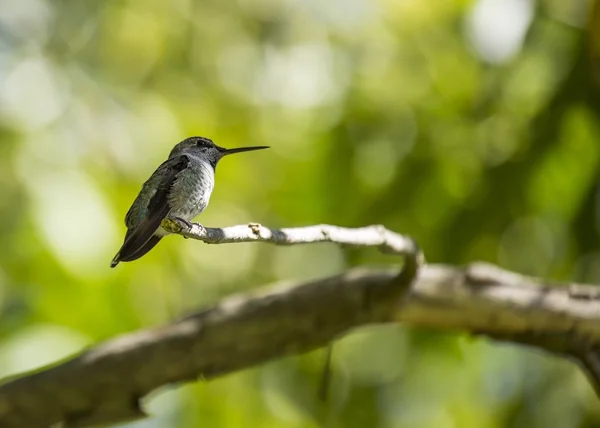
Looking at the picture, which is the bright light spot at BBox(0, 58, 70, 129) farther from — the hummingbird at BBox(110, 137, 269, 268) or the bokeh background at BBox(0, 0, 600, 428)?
the hummingbird at BBox(110, 137, 269, 268)

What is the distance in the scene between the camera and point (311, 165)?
5453 millimetres

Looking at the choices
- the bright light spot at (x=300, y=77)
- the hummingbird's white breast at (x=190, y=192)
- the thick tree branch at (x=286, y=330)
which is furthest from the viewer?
the bright light spot at (x=300, y=77)

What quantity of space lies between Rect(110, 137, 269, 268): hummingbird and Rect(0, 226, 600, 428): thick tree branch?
69.1 inches

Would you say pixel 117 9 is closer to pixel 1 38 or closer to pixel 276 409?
pixel 1 38

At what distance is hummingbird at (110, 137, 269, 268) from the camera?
191 centimetres

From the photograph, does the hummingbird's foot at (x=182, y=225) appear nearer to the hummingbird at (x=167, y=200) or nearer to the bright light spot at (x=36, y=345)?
the hummingbird at (x=167, y=200)

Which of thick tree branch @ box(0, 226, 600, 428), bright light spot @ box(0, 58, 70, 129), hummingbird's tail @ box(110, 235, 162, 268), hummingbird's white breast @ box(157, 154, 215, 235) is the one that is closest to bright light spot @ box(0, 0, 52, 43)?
bright light spot @ box(0, 58, 70, 129)

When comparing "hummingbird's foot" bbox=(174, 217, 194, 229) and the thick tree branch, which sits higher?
"hummingbird's foot" bbox=(174, 217, 194, 229)

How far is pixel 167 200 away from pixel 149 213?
0.06 metres

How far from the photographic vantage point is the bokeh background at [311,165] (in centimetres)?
452

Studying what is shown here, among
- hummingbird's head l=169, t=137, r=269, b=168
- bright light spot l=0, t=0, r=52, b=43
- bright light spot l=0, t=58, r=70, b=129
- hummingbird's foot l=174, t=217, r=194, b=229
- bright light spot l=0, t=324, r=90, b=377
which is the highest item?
hummingbird's foot l=174, t=217, r=194, b=229

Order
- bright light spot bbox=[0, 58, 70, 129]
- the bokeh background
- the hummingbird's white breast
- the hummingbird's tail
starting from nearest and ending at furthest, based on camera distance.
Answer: the hummingbird's tail
the hummingbird's white breast
the bokeh background
bright light spot bbox=[0, 58, 70, 129]

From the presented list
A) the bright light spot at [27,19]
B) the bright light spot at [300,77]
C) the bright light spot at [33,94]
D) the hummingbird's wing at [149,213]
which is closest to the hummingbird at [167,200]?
the hummingbird's wing at [149,213]

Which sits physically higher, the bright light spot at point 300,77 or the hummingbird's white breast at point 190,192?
the hummingbird's white breast at point 190,192
